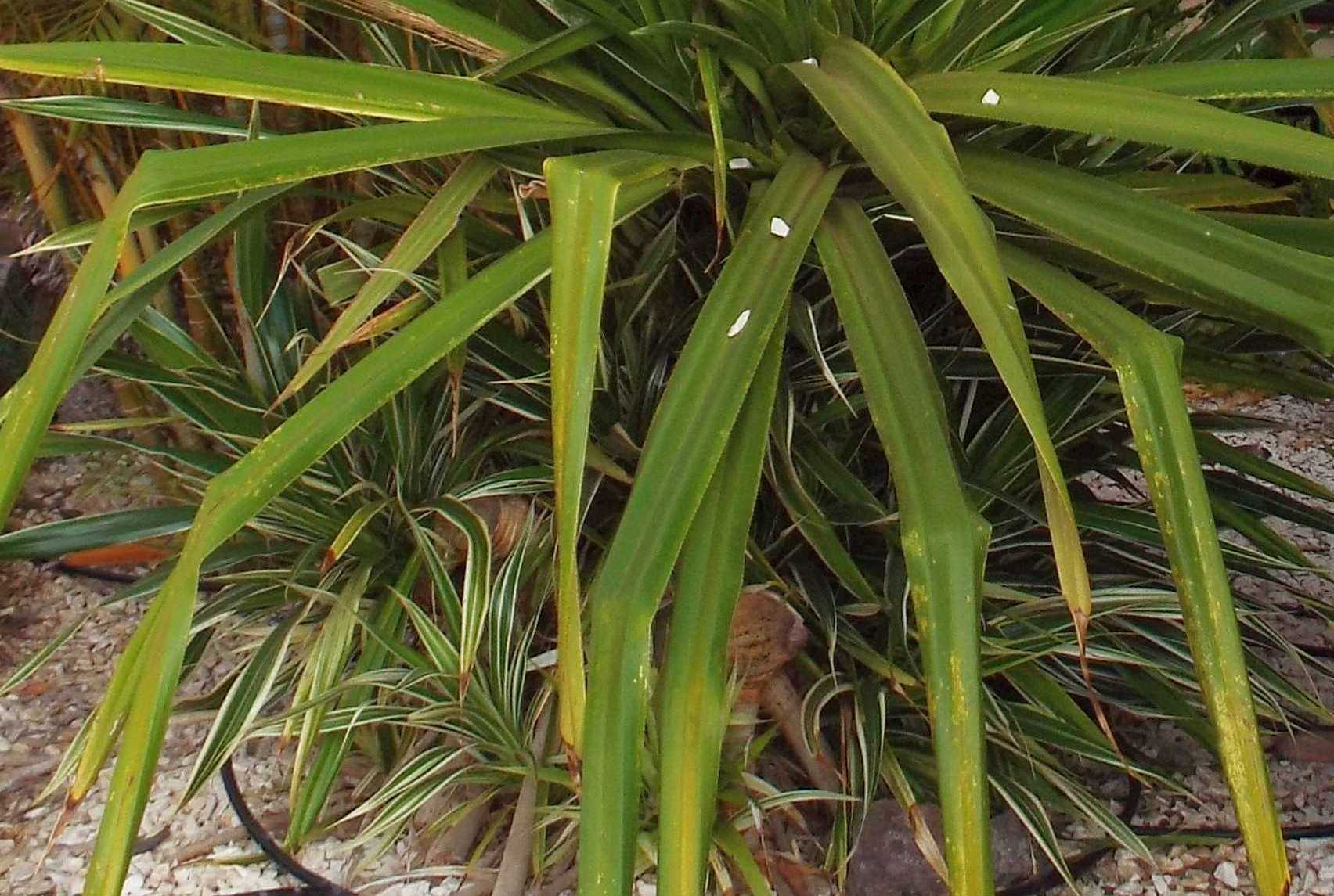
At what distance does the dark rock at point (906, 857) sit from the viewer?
103cm

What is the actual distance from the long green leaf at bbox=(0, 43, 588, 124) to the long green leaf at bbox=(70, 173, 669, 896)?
0.46ft

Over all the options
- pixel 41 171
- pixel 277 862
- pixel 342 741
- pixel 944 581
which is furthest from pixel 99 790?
pixel 944 581

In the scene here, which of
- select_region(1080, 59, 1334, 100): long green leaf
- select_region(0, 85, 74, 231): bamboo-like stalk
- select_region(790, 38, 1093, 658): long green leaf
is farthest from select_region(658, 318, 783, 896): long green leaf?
select_region(0, 85, 74, 231): bamboo-like stalk

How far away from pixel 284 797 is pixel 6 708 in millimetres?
407

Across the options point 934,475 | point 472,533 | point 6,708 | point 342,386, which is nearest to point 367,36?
point 472,533

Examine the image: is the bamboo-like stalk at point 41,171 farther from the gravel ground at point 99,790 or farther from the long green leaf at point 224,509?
the long green leaf at point 224,509

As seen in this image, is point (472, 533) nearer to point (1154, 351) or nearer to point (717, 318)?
point (717, 318)

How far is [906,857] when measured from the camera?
105 cm

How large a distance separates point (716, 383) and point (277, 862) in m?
0.71

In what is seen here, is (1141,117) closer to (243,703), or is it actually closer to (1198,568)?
(1198,568)

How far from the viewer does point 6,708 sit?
135cm

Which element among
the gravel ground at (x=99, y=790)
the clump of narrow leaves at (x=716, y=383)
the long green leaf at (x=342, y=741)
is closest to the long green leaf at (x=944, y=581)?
the clump of narrow leaves at (x=716, y=383)

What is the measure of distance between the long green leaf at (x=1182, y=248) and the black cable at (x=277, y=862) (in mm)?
771

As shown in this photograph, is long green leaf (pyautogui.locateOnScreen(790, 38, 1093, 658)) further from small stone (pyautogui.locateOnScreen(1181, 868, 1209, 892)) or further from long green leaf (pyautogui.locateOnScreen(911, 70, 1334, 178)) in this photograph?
small stone (pyautogui.locateOnScreen(1181, 868, 1209, 892))
